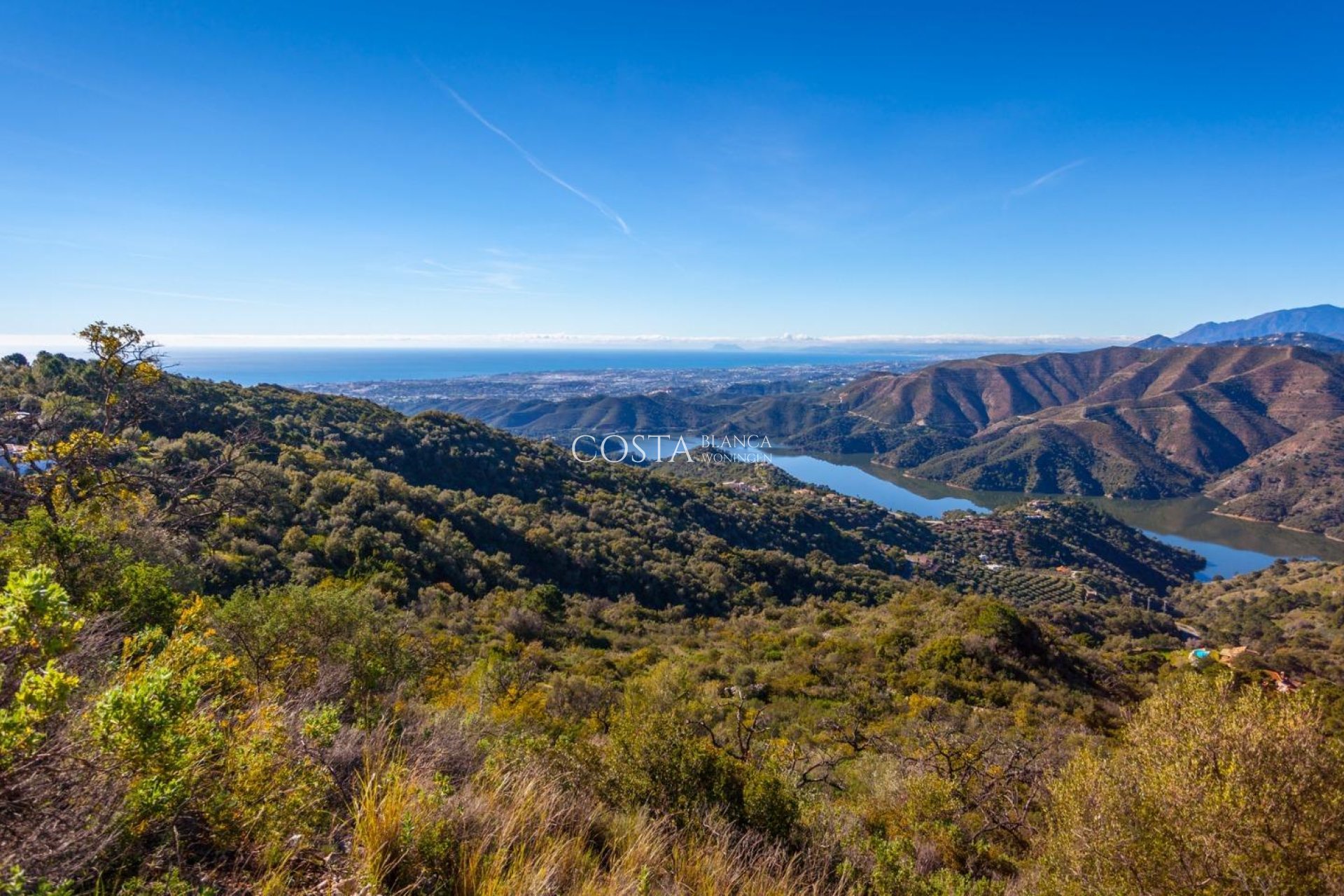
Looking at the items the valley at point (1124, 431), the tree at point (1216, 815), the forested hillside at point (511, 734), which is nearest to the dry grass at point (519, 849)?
the forested hillside at point (511, 734)

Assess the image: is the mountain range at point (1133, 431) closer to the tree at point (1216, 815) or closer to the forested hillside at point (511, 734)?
the forested hillside at point (511, 734)

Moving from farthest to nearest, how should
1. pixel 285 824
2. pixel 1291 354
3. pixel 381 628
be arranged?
1. pixel 1291 354
2. pixel 381 628
3. pixel 285 824

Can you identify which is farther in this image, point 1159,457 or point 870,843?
point 1159,457

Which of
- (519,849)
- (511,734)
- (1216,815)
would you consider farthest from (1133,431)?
(519,849)

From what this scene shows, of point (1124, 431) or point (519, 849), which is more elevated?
point (519, 849)

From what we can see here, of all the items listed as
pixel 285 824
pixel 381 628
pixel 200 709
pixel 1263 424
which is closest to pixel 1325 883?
pixel 285 824

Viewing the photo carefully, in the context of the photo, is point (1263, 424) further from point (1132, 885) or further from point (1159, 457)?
point (1132, 885)

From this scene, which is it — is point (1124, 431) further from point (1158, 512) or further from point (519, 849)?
point (519, 849)

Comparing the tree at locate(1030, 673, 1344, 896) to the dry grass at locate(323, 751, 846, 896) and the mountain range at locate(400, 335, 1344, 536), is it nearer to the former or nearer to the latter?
the dry grass at locate(323, 751, 846, 896)
